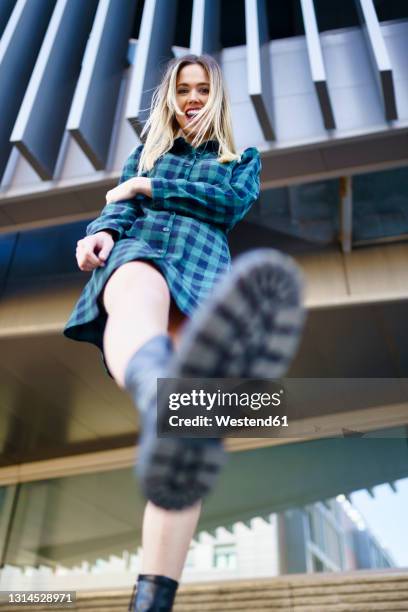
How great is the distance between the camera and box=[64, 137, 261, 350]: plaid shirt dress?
0.93m

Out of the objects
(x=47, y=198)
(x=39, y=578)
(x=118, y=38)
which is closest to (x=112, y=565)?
(x=39, y=578)

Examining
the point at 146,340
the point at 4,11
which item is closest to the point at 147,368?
the point at 146,340

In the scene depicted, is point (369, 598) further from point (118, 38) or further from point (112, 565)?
point (118, 38)

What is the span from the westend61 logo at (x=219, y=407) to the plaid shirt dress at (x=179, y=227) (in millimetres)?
170

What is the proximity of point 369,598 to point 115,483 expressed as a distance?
3334 millimetres

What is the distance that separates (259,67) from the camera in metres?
3.30

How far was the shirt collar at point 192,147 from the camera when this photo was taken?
120 centimetres

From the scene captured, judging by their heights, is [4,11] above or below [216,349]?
above

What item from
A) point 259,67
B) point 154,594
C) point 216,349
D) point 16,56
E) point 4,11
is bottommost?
point 154,594

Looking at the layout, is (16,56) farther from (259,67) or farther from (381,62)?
(381,62)

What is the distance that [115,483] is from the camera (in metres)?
5.55

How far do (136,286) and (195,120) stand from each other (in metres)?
0.50

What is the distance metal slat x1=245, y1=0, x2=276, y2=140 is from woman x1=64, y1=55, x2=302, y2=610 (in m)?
2.01

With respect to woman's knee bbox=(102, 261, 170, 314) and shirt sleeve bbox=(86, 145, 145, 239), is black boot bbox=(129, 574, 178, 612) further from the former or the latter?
shirt sleeve bbox=(86, 145, 145, 239)
